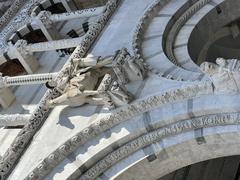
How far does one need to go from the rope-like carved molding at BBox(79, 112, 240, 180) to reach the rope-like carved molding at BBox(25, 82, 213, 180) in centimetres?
39

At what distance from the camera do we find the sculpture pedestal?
411 inches

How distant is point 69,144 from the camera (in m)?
7.18

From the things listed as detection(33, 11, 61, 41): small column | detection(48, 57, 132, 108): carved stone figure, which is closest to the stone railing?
detection(33, 11, 61, 41): small column

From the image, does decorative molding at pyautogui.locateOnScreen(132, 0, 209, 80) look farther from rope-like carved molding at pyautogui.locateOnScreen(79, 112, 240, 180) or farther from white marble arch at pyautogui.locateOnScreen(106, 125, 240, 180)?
white marble arch at pyautogui.locateOnScreen(106, 125, 240, 180)

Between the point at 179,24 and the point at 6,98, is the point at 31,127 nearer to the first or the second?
the point at 6,98

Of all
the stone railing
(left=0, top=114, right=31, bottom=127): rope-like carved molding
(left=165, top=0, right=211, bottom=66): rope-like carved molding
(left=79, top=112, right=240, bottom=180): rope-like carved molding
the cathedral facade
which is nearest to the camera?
(left=79, top=112, right=240, bottom=180): rope-like carved molding

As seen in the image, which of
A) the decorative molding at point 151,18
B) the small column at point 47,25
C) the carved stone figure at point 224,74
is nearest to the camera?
the carved stone figure at point 224,74

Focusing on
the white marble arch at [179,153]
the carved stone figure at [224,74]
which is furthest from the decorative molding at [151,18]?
the carved stone figure at [224,74]

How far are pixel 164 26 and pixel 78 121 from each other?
2.37 meters

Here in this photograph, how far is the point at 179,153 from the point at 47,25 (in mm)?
5572

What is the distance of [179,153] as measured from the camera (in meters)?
6.73

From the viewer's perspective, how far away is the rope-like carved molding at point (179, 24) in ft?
27.3

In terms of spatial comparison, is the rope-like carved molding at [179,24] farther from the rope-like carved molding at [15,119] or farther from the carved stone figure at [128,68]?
the rope-like carved molding at [15,119]

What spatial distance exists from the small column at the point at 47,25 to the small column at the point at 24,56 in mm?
693
